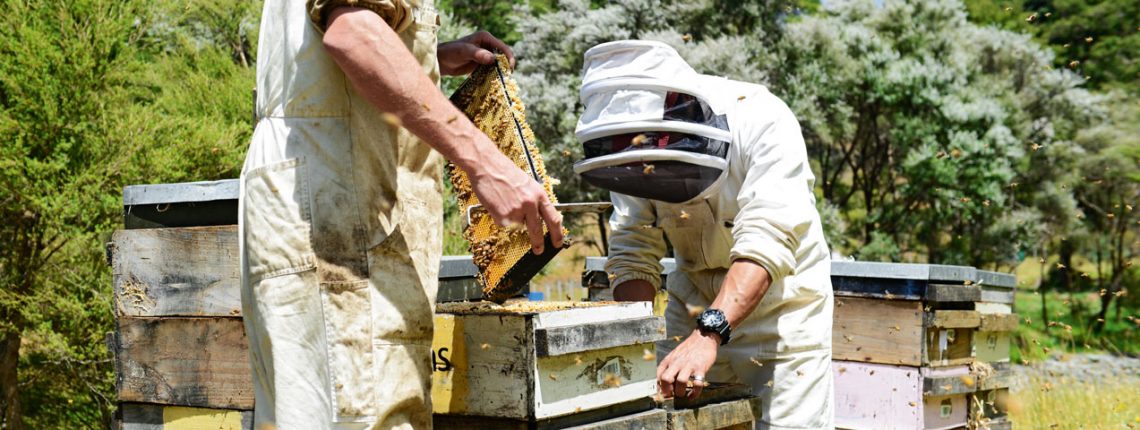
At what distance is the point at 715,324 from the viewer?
3.13 m

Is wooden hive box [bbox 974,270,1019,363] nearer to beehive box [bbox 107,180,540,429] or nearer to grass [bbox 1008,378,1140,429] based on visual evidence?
grass [bbox 1008,378,1140,429]

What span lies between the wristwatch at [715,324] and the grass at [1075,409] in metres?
4.15

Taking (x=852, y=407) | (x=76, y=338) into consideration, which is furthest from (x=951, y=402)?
(x=76, y=338)

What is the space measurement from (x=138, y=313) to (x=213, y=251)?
0.41 metres

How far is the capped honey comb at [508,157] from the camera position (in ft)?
8.89

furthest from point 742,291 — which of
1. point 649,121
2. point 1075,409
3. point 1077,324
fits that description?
point 1077,324

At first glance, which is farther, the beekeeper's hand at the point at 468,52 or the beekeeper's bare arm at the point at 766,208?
the beekeeper's bare arm at the point at 766,208

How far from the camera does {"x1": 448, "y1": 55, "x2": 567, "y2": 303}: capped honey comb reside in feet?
8.89

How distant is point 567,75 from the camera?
62.7 ft

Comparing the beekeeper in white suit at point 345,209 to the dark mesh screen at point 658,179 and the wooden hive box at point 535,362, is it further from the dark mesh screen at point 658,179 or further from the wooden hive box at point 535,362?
the dark mesh screen at point 658,179

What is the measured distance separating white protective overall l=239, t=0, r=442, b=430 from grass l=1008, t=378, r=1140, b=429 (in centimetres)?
536

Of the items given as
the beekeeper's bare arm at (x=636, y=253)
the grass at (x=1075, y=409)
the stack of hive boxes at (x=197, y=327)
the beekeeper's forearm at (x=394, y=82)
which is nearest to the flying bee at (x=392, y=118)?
the beekeeper's forearm at (x=394, y=82)

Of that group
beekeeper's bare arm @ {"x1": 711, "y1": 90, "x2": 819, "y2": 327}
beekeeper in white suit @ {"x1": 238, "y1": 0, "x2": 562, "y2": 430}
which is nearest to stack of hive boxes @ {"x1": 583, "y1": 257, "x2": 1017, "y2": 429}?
beekeeper's bare arm @ {"x1": 711, "y1": 90, "x2": 819, "y2": 327}

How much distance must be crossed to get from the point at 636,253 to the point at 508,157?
143 centimetres
